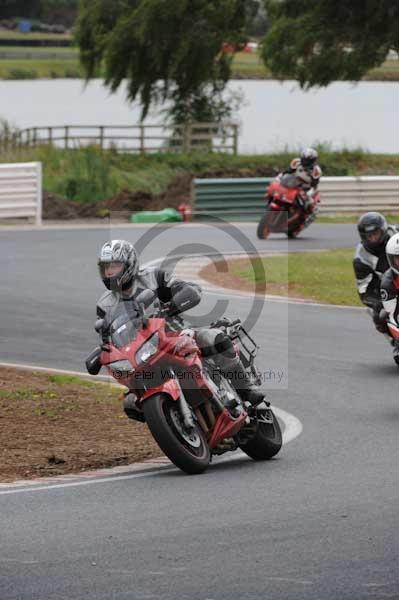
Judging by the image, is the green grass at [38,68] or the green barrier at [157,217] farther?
the green grass at [38,68]

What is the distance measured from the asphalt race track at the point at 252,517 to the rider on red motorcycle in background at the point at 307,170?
12.0 meters

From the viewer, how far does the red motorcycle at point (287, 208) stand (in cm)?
2680

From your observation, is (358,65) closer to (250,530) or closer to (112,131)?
(112,131)

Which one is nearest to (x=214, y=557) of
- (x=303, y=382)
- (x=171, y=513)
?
(x=171, y=513)

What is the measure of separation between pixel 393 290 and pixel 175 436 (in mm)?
4460

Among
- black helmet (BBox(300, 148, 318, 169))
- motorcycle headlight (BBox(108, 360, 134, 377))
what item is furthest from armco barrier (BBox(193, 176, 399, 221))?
motorcycle headlight (BBox(108, 360, 134, 377))

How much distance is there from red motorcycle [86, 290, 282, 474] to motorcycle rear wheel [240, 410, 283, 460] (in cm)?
14

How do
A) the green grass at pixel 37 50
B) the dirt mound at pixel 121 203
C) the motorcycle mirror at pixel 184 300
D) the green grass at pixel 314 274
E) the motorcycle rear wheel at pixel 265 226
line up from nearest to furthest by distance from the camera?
the motorcycle mirror at pixel 184 300
the green grass at pixel 314 274
the motorcycle rear wheel at pixel 265 226
the dirt mound at pixel 121 203
the green grass at pixel 37 50

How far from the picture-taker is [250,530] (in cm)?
786

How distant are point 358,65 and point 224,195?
1364cm

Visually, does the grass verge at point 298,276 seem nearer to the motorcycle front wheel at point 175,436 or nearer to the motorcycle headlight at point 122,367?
the motorcycle front wheel at point 175,436

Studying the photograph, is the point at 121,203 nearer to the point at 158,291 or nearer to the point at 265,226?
the point at 265,226

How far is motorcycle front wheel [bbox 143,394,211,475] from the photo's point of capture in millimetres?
9188

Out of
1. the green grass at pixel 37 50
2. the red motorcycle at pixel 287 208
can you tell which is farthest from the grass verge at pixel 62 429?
the green grass at pixel 37 50
